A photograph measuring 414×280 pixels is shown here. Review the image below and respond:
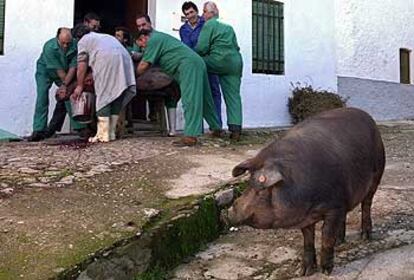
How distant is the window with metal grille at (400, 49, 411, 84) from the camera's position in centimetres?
1545

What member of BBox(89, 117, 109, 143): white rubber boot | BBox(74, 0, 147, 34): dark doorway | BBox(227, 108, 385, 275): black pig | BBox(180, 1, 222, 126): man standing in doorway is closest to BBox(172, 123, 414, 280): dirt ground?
BBox(227, 108, 385, 275): black pig

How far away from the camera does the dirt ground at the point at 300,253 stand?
11.8 feet

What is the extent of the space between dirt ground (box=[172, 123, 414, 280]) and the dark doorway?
6.47 m

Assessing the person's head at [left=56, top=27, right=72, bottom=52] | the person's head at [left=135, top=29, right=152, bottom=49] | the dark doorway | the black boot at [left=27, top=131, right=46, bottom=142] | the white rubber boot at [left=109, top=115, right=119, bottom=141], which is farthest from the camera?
the dark doorway

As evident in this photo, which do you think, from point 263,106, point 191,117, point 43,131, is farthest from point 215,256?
point 263,106

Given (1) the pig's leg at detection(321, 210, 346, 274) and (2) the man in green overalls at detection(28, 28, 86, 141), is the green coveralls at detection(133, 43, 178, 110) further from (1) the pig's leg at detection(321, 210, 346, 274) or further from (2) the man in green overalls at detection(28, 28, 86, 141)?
(1) the pig's leg at detection(321, 210, 346, 274)

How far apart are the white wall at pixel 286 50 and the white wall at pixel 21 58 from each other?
74.7 inches

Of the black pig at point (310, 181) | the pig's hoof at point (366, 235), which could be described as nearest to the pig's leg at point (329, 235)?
the black pig at point (310, 181)

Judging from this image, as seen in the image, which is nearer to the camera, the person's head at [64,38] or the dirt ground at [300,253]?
the dirt ground at [300,253]

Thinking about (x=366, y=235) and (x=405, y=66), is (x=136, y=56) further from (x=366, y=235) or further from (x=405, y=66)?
(x=405, y=66)

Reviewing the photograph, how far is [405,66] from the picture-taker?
15.6 m

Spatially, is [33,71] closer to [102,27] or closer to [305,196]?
[102,27]

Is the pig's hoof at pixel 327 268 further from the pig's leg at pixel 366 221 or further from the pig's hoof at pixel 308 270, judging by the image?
the pig's leg at pixel 366 221

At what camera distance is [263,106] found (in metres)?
10.9
